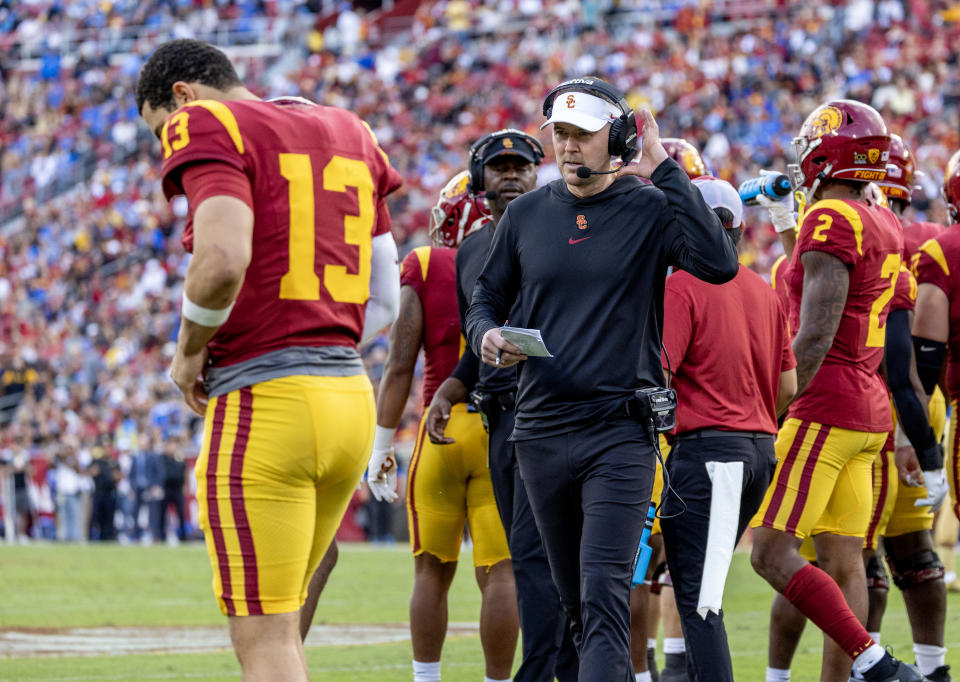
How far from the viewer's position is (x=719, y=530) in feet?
16.2

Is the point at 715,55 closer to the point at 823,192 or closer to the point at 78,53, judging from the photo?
the point at 78,53

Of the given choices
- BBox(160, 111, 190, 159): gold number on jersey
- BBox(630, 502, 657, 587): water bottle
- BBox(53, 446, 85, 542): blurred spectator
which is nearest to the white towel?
BBox(630, 502, 657, 587): water bottle

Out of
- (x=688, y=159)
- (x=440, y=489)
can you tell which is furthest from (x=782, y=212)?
(x=440, y=489)

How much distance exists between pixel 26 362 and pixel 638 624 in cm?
2181

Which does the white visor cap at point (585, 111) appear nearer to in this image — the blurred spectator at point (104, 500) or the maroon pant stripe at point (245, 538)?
the maroon pant stripe at point (245, 538)

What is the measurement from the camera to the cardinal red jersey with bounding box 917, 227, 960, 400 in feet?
20.1

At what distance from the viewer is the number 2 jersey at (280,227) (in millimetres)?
3828

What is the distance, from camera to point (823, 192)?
6086 millimetres

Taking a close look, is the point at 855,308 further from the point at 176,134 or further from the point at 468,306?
the point at 176,134

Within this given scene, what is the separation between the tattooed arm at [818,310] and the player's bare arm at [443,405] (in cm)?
140

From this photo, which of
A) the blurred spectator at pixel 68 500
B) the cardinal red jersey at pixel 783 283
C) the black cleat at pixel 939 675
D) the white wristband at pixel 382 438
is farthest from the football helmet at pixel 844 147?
the blurred spectator at pixel 68 500

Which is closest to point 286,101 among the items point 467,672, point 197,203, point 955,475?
point 197,203

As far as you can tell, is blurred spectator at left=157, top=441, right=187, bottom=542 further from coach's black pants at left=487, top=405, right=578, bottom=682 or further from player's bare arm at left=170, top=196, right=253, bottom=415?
player's bare arm at left=170, top=196, right=253, bottom=415

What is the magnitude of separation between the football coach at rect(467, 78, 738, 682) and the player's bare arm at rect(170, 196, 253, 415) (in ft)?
3.34
